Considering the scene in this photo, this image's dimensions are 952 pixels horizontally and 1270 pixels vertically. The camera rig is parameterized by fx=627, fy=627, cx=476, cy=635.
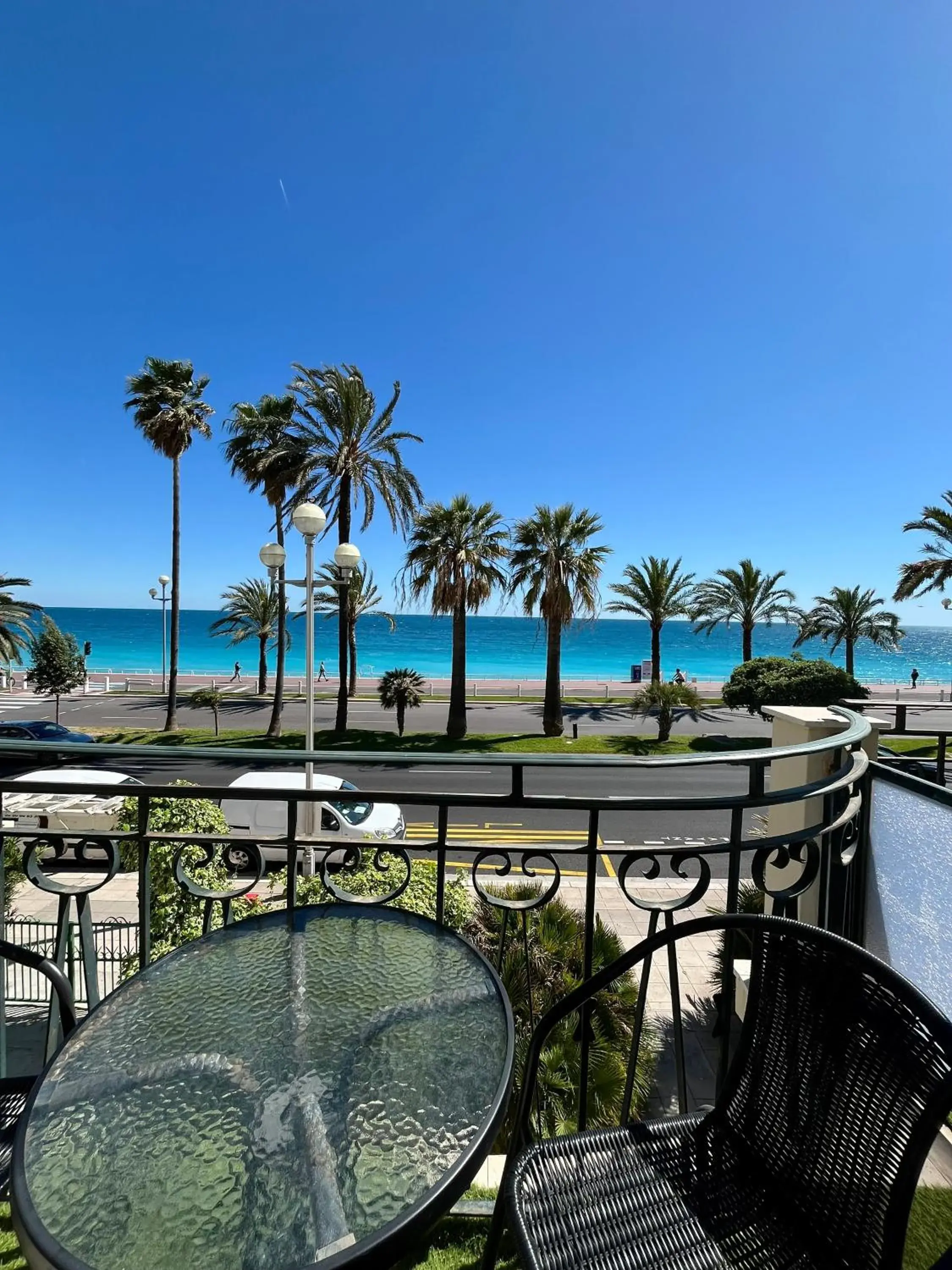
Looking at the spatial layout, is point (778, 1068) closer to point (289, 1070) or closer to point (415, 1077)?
point (415, 1077)

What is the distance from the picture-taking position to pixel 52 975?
152 centimetres

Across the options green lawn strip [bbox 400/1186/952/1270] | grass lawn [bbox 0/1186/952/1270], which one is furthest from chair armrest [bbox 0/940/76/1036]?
green lawn strip [bbox 400/1186/952/1270]

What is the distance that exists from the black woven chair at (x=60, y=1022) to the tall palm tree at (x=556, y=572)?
68.3ft

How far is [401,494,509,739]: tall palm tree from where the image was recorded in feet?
70.3

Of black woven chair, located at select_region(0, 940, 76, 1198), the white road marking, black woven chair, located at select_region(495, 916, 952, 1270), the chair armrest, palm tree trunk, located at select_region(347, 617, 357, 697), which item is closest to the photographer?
black woven chair, located at select_region(495, 916, 952, 1270)

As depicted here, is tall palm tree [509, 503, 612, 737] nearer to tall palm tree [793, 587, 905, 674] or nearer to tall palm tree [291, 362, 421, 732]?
tall palm tree [291, 362, 421, 732]

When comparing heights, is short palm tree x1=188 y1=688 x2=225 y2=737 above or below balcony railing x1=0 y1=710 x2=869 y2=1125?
below

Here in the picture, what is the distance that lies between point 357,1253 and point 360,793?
43.6 inches

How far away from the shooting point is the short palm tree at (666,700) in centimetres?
2078

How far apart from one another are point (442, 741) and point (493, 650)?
7818 centimetres

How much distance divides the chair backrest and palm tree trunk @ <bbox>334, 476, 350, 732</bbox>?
17.5 metres

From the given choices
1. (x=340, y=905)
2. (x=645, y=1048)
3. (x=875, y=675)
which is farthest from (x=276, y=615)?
(x=875, y=675)

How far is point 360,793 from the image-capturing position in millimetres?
1894

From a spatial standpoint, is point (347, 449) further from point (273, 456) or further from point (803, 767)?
point (803, 767)
